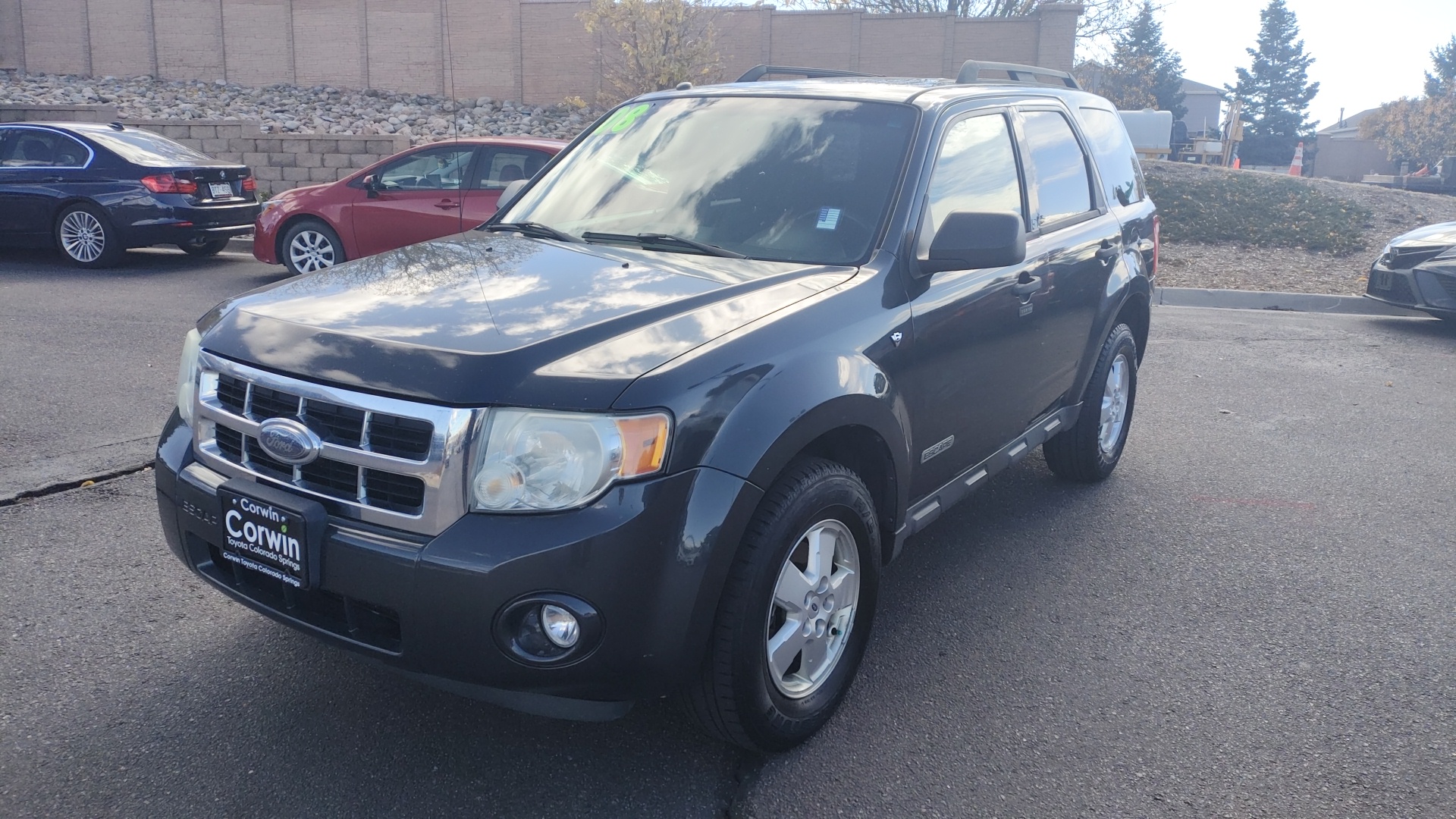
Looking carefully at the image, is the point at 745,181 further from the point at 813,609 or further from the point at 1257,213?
the point at 1257,213

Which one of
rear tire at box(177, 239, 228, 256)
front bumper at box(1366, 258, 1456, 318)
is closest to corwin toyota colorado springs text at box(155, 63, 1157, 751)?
front bumper at box(1366, 258, 1456, 318)

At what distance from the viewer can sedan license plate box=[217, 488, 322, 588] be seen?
8.45ft

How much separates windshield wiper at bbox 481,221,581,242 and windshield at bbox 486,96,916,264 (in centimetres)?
4

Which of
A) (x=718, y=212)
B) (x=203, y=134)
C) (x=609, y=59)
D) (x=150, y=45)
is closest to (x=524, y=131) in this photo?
(x=609, y=59)

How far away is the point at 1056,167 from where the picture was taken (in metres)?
4.77

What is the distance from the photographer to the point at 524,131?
27.4 metres

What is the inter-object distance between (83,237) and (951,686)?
1133 centimetres

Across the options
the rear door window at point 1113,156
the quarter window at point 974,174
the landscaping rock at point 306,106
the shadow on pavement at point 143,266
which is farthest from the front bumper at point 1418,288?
the landscaping rock at point 306,106

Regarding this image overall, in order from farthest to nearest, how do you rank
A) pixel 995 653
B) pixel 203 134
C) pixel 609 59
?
pixel 609 59
pixel 203 134
pixel 995 653

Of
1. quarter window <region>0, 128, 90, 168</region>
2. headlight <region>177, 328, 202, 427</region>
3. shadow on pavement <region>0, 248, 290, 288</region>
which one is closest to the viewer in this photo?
headlight <region>177, 328, 202, 427</region>

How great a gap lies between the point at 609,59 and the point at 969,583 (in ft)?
90.8

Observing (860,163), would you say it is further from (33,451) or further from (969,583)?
(33,451)

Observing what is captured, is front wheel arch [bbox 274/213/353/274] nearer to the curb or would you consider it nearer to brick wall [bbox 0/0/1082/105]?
the curb

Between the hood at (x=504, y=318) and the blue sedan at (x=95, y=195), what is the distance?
939 cm
